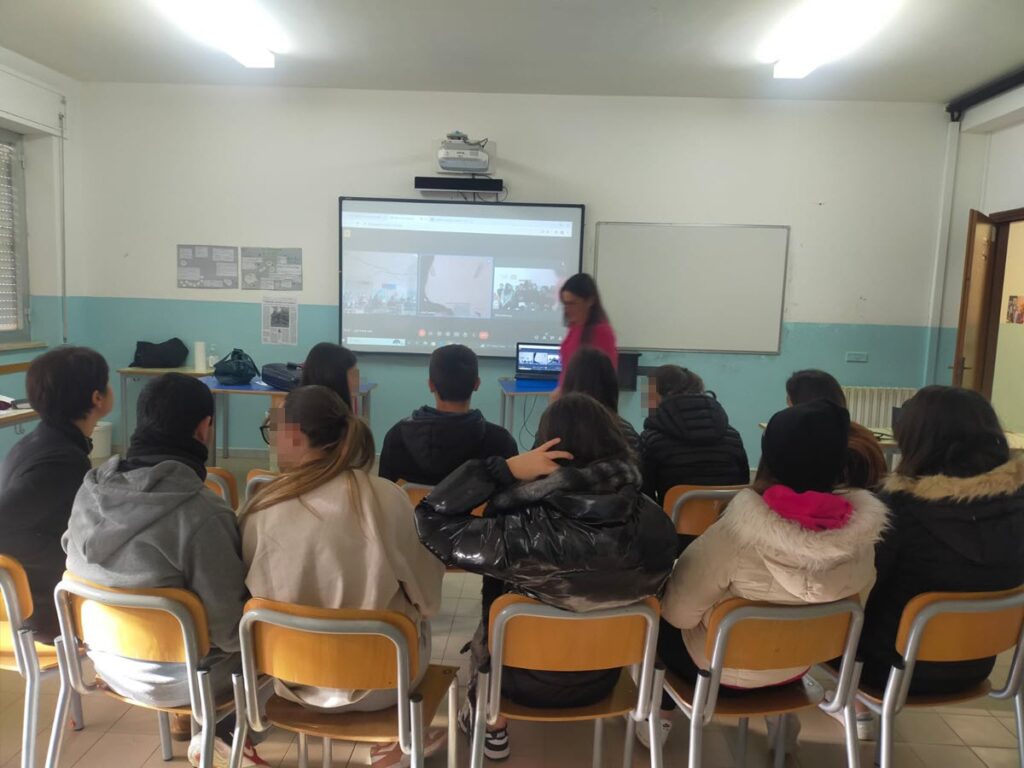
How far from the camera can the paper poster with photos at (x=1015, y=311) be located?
5.01 metres

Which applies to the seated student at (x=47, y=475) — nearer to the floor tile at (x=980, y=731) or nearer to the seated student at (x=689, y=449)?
the seated student at (x=689, y=449)

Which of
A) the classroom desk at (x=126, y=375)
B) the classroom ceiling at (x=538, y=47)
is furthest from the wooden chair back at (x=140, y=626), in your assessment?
the classroom desk at (x=126, y=375)

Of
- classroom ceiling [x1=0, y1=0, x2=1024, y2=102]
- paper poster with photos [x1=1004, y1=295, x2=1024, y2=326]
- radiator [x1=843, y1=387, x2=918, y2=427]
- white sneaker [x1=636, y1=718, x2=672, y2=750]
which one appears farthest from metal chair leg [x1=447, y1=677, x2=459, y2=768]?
paper poster with photos [x1=1004, y1=295, x2=1024, y2=326]

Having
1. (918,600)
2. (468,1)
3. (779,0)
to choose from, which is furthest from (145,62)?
(918,600)

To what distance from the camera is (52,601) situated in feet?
5.45

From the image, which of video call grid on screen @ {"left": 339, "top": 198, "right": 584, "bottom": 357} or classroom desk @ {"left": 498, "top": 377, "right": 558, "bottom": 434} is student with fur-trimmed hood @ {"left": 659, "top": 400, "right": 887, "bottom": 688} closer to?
classroom desk @ {"left": 498, "top": 377, "right": 558, "bottom": 434}

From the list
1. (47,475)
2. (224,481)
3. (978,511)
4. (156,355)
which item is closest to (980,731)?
(978,511)

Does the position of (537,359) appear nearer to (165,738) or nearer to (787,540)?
(165,738)

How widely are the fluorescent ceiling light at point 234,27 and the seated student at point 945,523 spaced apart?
372 centimetres

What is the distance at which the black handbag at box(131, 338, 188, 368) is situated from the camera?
496cm

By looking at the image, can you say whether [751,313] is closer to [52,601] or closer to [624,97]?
[624,97]

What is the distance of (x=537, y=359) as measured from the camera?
16.1 ft

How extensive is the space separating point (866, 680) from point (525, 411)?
12.3 feet

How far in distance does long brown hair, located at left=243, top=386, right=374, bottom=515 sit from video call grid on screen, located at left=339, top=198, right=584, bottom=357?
368cm
